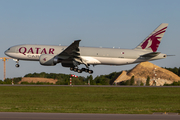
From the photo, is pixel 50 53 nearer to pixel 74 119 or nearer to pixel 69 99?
pixel 69 99

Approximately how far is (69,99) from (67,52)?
17083 mm

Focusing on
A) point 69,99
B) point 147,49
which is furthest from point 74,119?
point 147,49

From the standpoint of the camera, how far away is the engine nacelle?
49.1 meters

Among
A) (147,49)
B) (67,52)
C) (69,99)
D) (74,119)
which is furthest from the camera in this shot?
(147,49)

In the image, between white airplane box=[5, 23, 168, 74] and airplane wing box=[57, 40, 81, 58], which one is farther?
white airplane box=[5, 23, 168, 74]

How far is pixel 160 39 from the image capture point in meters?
53.8

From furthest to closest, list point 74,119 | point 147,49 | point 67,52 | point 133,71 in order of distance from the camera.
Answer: point 133,71 < point 147,49 < point 67,52 < point 74,119

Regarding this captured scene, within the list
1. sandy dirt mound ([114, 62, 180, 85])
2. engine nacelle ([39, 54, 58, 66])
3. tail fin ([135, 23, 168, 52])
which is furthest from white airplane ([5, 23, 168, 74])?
sandy dirt mound ([114, 62, 180, 85])

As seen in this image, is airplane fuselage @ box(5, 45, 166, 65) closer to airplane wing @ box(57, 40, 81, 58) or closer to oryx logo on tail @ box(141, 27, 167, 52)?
airplane wing @ box(57, 40, 81, 58)

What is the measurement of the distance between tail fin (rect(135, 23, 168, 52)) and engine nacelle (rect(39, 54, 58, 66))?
15.2m

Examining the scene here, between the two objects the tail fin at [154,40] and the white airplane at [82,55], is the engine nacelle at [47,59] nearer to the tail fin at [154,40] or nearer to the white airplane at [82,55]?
the white airplane at [82,55]

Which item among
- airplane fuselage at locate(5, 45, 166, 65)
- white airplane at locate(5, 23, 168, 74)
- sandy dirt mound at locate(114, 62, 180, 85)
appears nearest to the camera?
white airplane at locate(5, 23, 168, 74)

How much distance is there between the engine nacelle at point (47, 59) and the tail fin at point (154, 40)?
15154mm

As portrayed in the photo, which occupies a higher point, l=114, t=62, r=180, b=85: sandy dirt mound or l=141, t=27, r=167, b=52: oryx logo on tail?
l=141, t=27, r=167, b=52: oryx logo on tail
